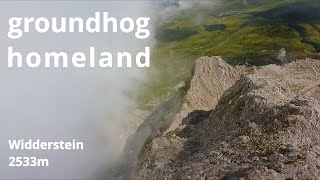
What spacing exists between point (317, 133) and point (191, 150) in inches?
815

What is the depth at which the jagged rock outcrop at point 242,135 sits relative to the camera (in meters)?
58.2

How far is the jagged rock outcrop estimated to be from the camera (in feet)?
191

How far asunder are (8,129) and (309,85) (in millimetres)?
113337

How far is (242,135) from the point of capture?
67.9m

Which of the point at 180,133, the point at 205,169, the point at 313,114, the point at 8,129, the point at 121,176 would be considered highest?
the point at 313,114

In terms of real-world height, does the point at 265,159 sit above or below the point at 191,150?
above

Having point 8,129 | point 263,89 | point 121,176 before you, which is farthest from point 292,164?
point 8,129

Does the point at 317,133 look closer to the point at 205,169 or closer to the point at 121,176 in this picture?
the point at 205,169

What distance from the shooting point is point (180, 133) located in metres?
90.8

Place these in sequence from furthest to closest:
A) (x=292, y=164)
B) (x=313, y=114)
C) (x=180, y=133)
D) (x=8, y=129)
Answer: (x=8, y=129), (x=180, y=133), (x=313, y=114), (x=292, y=164)

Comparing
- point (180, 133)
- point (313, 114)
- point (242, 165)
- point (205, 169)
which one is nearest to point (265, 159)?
point (242, 165)

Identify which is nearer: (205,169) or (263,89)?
(205,169)

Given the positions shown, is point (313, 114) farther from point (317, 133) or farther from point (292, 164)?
point (292, 164)

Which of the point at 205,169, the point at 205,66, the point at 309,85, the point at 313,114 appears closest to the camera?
the point at 205,169
